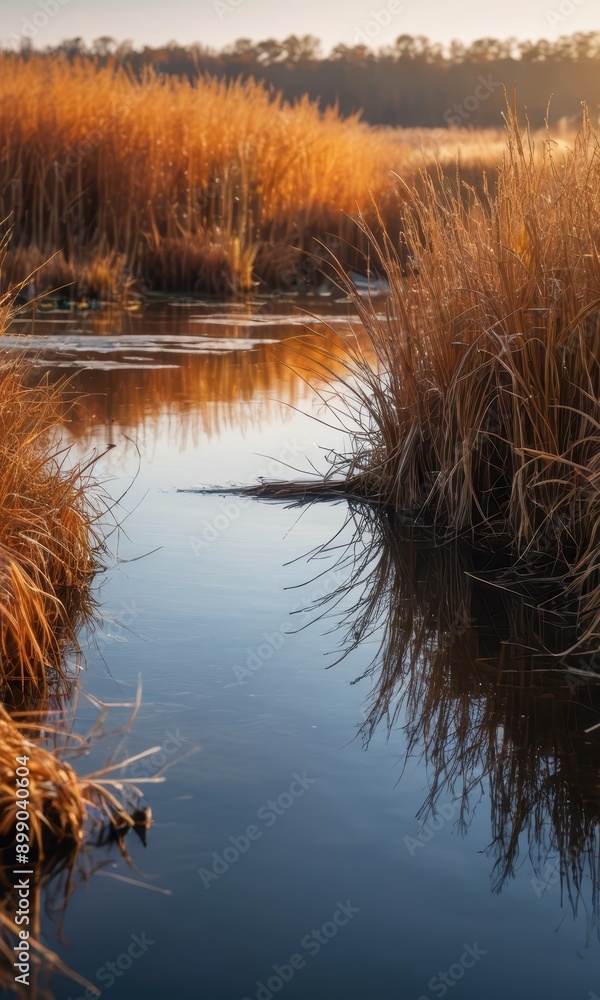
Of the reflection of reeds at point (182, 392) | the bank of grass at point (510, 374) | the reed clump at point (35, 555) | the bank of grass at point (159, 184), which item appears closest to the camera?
the reed clump at point (35, 555)

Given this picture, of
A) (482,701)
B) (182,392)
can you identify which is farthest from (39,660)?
(182,392)

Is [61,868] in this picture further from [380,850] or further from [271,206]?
[271,206]

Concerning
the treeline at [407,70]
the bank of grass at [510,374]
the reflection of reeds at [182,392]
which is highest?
the treeline at [407,70]

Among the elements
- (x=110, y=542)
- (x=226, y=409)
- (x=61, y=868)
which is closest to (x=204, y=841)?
(x=61, y=868)

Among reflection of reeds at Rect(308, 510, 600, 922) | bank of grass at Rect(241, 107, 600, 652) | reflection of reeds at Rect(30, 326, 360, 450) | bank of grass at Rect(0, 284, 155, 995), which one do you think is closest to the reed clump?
bank of grass at Rect(0, 284, 155, 995)

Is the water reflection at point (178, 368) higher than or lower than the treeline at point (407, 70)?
lower

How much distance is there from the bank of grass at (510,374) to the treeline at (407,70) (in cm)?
5447

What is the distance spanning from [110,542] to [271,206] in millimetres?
9790

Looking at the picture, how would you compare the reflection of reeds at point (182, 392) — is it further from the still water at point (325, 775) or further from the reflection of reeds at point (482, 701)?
the reflection of reeds at point (482, 701)

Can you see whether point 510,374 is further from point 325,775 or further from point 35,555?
point 325,775

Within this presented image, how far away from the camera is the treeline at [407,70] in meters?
57.4

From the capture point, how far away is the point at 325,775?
2299 millimetres

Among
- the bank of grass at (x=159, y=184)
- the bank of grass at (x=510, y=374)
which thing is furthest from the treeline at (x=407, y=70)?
the bank of grass at (x=510, y=374)

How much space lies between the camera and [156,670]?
2.80 m
